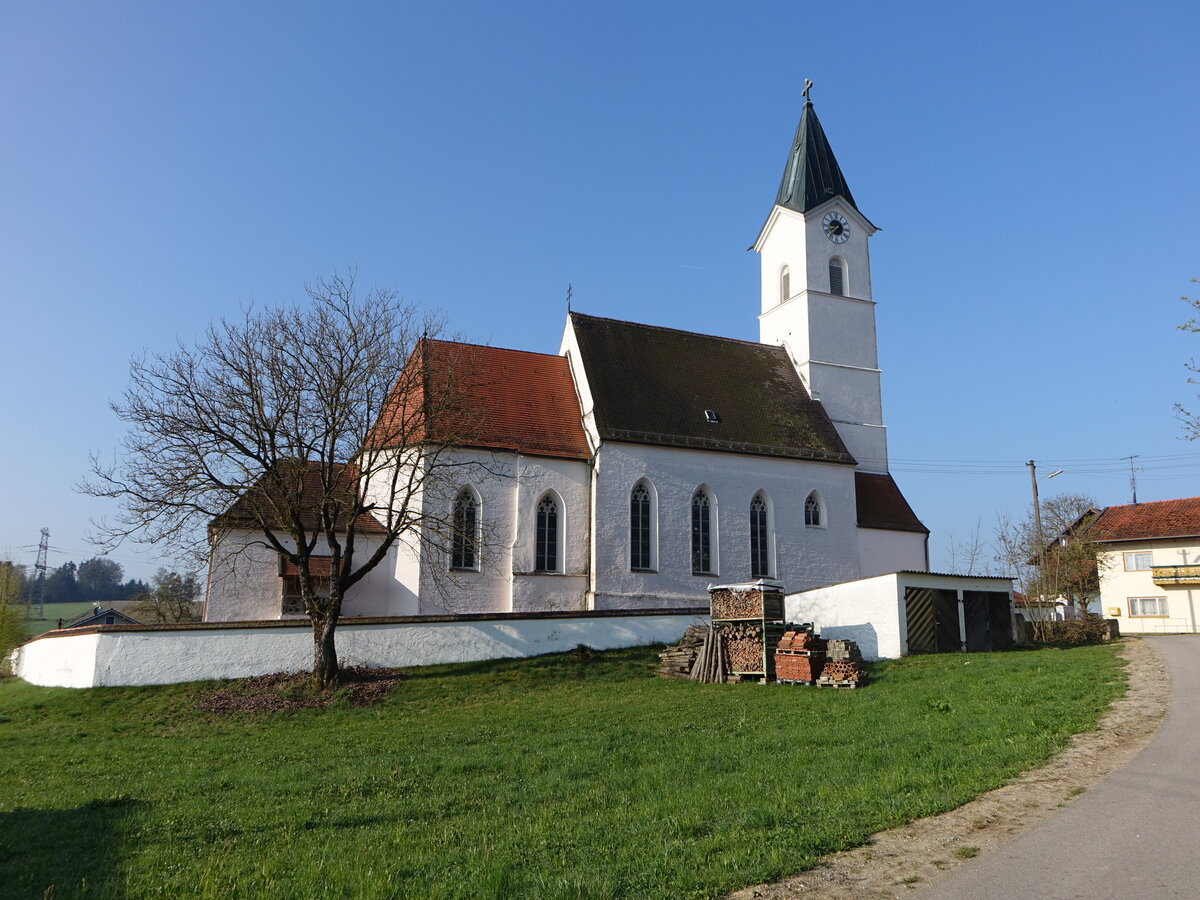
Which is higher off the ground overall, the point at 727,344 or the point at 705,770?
the point at 727,344

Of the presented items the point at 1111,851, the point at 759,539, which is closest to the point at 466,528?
the point at 759,539

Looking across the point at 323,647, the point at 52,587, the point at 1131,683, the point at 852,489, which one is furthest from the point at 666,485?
the point at 52,587

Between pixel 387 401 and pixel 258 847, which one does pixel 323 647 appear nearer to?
pixel 387 401

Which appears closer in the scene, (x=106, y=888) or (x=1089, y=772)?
(x=106, y=888)

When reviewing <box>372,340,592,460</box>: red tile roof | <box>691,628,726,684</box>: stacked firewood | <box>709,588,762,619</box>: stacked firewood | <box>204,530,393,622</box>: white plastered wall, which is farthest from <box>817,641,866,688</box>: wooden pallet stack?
<box>204,530,393,622</box>: white plastered wall

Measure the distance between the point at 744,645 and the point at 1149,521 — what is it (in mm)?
30870

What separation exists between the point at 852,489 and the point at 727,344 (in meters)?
7.48

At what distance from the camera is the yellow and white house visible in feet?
132

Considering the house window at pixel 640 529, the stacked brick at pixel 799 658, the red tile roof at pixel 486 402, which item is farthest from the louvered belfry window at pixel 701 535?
the stacked brick at pixel 799 658

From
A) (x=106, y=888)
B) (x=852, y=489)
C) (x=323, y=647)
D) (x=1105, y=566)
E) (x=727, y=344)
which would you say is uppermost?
(x=727, y=344)

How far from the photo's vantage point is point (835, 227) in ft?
121

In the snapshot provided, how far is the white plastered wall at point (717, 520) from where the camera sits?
28328 mm

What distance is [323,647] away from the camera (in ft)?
68.0

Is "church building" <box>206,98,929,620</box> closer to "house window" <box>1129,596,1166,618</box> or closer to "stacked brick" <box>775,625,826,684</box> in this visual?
"stacked brick" <box>775,625,826,684</box>
